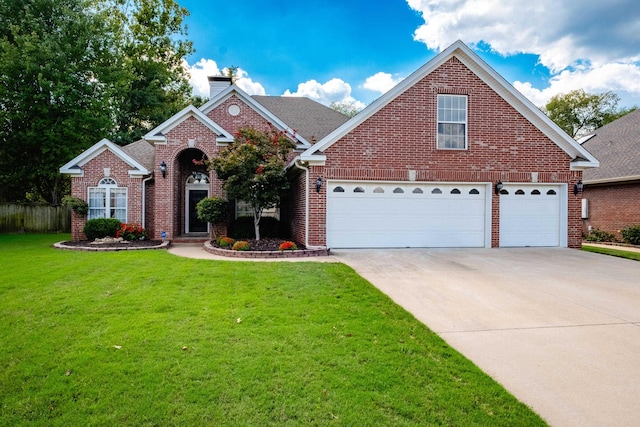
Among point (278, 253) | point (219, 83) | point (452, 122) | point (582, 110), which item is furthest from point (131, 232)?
point (582, 110)

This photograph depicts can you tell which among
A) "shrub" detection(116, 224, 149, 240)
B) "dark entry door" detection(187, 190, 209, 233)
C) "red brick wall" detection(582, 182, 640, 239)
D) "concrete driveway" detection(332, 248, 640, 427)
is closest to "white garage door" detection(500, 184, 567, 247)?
"concrete driveway" detection(332, 248, 640, 427)

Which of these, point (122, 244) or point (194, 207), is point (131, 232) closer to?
point (122, 244)

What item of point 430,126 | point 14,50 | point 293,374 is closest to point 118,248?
point 293,374

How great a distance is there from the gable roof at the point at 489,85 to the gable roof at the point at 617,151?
193 inches

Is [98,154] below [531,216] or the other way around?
the other way around

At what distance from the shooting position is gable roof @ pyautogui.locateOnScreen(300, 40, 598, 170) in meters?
10.8

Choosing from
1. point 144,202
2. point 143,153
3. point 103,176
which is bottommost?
point 144,202

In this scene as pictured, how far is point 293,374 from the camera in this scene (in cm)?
321

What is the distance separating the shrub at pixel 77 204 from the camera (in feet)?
42.1

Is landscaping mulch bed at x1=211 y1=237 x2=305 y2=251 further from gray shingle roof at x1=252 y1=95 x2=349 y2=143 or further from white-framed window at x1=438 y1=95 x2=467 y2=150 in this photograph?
gray shingle roof at x1=252 y1=95 x2=349 y2=143

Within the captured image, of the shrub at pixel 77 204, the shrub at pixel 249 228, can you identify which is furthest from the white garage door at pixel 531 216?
the shrub at pixel 77 204

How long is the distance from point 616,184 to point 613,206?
0.97 m

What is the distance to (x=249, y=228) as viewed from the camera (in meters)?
13.2

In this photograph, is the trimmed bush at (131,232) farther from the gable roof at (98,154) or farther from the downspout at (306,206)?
the downspout at (306,206)
